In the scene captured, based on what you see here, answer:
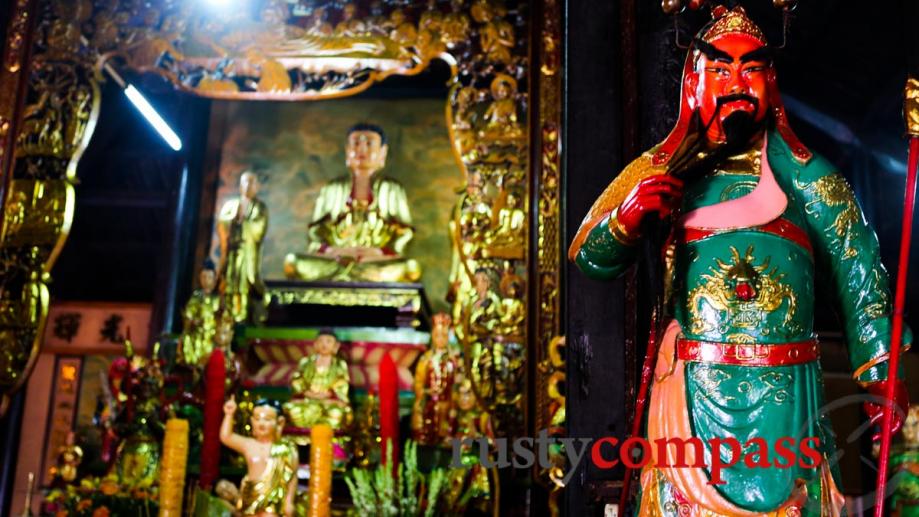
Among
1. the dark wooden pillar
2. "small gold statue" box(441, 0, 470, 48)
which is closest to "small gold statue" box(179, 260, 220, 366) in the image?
"small gold statue" box(441, 0, 470, 48)

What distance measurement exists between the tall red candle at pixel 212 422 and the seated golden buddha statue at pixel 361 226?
2400mm

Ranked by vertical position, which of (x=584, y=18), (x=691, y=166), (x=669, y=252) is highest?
(x=584, y=18)

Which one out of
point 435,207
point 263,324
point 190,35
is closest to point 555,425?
point 190,35

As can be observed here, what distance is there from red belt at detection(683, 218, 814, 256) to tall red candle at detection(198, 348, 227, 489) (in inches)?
87.9

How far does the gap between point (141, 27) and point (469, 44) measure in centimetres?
176

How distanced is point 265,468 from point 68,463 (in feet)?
5.77

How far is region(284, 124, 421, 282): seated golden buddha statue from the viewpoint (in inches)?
255

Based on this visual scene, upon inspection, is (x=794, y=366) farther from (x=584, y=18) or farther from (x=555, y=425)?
(x=555, y=425)

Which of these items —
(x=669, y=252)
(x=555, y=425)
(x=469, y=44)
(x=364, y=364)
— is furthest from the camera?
(x=364, y=364)

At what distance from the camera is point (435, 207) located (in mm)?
7754

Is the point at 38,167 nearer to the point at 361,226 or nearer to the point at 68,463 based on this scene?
the point at 68,463

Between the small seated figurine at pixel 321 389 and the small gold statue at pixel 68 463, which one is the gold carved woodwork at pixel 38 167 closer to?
the small gold statue at pixel 68 463

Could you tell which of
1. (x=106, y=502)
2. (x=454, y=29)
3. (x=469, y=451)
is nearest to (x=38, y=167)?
(x=106, y=502)

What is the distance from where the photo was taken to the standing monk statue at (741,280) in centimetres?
176
